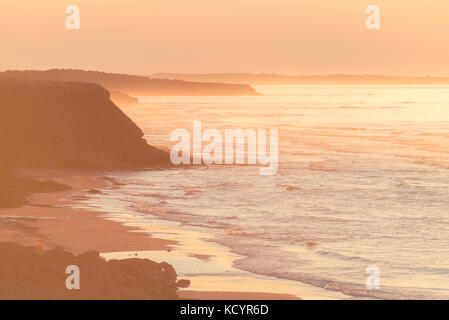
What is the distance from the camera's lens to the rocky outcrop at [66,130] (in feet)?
166

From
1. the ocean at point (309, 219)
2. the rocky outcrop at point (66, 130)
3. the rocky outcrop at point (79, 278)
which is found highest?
the rocky outcrop at point (66, 130)

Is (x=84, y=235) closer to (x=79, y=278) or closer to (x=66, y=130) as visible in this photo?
(x=79, y=278)

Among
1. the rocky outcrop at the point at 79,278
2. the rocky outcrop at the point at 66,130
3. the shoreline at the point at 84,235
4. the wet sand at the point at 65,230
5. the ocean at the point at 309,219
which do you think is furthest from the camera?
the rocky outcrop at the point at 66,130

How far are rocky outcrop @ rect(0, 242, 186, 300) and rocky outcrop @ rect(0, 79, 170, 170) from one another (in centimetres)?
3200

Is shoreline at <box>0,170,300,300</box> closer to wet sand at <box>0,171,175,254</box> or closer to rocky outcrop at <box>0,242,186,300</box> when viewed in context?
wet sand at <box>0,171,175,254</box>

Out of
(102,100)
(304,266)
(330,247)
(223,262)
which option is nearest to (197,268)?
(223,262)

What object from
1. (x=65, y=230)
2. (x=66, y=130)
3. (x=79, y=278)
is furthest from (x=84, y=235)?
(x=66, y=130)

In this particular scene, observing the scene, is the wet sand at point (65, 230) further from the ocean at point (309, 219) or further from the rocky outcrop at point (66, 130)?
the rocky outcrop at point (66, 130)

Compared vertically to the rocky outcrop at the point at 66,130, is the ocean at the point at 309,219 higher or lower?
lower

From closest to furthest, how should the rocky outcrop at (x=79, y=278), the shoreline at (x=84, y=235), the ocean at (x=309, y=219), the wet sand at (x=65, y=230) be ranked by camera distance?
the rocky outcrop at (x=79, y=278)
the shoreline at (x=84, y=235)
the ocean at (x=309, y=219)
the wet sand at (x=65, y=230)

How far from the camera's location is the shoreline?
64.6 ft

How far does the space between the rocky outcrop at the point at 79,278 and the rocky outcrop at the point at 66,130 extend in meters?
32.0

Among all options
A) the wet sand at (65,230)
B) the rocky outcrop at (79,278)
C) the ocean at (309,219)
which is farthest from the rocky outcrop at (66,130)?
the rocky outcrop at (79,278)

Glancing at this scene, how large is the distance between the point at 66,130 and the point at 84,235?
2635cm
